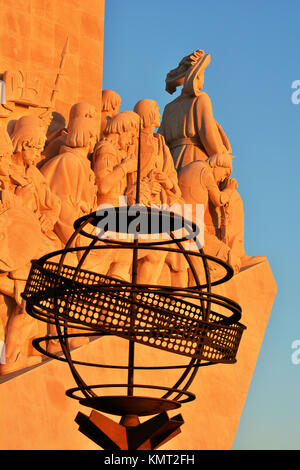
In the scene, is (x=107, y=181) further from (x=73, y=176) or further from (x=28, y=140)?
(x=28, y=140)

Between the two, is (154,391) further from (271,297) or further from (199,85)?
(199,85)

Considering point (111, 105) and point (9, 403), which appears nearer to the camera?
point (9, 403)

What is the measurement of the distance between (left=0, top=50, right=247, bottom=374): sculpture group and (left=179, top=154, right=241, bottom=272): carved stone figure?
0.02m

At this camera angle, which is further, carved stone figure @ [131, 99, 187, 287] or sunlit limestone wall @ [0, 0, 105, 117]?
sunlit limestone wall @ [0, 0, 105, 117]

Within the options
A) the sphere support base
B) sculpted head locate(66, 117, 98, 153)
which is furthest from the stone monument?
the sphere support base

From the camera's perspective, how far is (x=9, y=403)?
7.80 meters

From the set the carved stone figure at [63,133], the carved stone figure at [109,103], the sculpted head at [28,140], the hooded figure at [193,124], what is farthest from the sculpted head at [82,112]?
the hooded figure at [193,124]

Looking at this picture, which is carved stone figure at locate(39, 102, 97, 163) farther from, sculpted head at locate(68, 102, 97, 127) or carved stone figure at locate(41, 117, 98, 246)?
carved stone figure at locate(41, 117, 98, 246)

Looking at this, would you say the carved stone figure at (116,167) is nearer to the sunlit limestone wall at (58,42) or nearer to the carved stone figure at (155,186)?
the carved stone figure at (155,186)

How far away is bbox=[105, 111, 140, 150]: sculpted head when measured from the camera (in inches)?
428

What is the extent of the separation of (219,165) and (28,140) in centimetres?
451

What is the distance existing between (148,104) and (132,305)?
29.8 ft

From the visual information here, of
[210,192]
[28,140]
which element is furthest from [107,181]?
[210,192]

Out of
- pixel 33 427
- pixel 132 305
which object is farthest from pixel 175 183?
pixel 132 305
